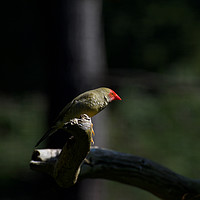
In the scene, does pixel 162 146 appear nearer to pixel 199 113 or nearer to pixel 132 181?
pixel 199 113

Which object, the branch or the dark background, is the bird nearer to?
the branch

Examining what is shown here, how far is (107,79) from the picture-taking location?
4.36 m

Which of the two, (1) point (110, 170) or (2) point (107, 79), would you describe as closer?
(1) point (110, 170)

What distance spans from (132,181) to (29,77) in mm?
7747

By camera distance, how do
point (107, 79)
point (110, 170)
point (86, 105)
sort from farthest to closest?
point (107, 79)
point (110, 170)
point (86, 105)

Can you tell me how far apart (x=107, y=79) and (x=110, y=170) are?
1.70m

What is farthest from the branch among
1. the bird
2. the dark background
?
the dark background

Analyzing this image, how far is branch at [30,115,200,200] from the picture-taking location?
2322 millimetres

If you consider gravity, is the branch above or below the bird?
below

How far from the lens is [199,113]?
8867 mm

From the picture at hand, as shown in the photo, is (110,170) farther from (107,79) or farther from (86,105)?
(107,79)

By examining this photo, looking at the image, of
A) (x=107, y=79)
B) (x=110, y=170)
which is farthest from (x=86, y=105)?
(x=107, y=79)

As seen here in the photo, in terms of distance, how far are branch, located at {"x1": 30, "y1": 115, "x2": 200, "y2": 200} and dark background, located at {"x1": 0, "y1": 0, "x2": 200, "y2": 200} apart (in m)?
1.41

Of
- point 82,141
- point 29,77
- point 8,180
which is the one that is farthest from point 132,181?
point 29,77
